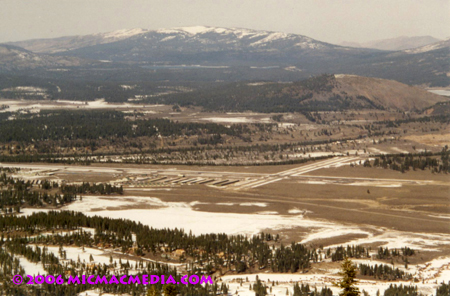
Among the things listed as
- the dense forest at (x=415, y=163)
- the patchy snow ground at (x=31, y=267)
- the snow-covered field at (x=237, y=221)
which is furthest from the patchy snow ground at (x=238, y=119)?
the patchy snow ground at (x=31, y=267)

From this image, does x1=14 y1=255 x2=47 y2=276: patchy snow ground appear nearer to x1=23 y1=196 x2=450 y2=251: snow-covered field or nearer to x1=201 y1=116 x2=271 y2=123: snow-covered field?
x1=23 y1=196 x2=450 y2=251: snow-covered field

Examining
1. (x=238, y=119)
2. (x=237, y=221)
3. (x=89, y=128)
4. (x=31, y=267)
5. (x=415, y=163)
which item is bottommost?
(x=237, y=221)

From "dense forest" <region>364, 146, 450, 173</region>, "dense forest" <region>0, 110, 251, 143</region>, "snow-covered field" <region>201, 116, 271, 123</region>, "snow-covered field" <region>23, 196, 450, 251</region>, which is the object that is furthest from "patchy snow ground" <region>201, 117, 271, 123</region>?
"snow-covered field" <region>23, 196, 450, 251</region>

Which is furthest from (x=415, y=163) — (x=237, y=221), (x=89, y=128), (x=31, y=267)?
(x=89, y=128)

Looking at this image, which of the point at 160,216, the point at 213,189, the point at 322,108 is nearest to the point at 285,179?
the point at 213,189

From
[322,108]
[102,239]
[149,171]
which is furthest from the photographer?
[322,108]

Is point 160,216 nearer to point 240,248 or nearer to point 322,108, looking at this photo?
point 240,248

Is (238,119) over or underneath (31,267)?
over

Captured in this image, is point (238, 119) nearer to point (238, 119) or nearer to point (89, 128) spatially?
point (238, 119)

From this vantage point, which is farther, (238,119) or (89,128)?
(238,119)

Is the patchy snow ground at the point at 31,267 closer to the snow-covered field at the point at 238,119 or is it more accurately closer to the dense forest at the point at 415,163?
the dense forest at the point at 415,163

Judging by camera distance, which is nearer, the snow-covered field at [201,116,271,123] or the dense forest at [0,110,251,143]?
the dense forest at [0,110,251,143]
